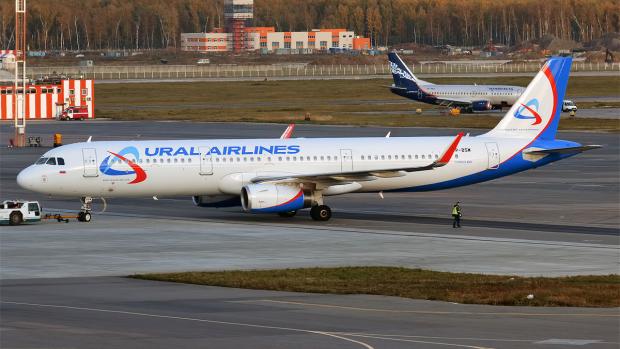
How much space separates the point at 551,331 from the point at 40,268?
62.8ft

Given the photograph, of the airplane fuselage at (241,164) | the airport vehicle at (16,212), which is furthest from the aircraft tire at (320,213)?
the airport vehicle at (16,212)

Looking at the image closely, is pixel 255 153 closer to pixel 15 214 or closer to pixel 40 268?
pixel 15 214

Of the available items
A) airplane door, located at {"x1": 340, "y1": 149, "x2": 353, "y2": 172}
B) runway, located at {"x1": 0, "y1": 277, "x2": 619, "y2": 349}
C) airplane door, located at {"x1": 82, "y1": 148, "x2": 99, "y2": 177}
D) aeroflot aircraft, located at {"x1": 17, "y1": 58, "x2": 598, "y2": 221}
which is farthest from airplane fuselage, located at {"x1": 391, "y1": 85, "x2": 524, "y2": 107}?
runway, located at {"x1": 0, "y1": 277, "x2": 619, "y2": 349}

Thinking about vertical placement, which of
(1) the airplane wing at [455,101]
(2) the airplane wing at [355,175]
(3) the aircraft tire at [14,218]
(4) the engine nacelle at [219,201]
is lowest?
(3) the aircraft tire at [14,218]

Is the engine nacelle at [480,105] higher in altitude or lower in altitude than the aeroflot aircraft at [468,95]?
lower

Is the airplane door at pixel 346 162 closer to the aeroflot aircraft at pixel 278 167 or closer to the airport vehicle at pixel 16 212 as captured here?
the aeroflot aircraft at pixel 278 167

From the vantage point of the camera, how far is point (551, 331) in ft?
94.0

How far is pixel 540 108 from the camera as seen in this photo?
6166 cm

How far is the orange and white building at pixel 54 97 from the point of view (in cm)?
14350

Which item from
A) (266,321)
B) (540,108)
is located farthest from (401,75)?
(266,321)

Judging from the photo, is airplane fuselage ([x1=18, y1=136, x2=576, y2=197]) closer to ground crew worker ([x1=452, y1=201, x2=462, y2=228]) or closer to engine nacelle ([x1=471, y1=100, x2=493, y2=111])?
ground crew worker ([x1=452, y1=201, x2=462, y2=228])

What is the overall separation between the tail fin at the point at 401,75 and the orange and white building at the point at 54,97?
36.2m

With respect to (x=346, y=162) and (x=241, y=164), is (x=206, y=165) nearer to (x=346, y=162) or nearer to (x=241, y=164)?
(x=241, y=164)

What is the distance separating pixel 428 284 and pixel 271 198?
18764 millimetres
